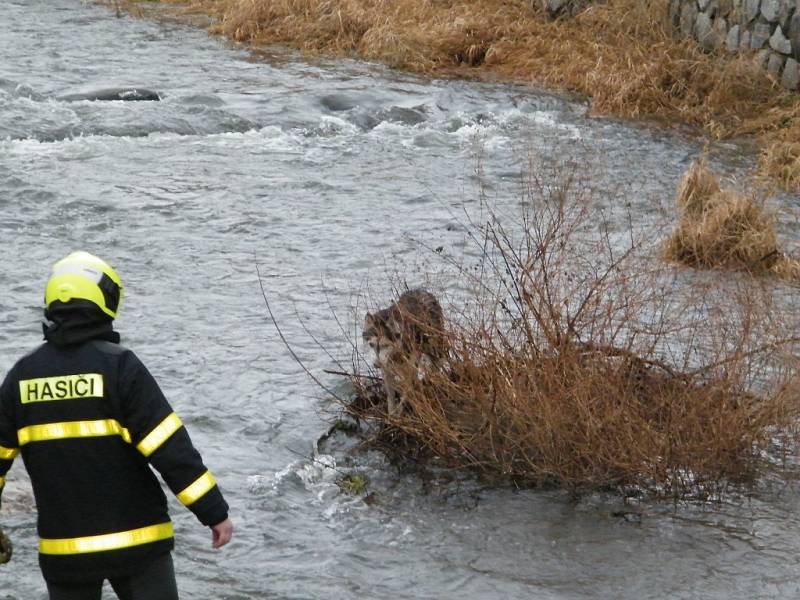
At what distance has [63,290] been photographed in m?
4.22

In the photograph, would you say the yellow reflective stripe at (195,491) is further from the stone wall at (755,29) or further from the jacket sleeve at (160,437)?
the stone wall at (755,29)

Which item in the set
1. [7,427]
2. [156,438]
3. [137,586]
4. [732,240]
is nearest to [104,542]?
[137,586]

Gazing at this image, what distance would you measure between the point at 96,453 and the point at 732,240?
7.97 meters

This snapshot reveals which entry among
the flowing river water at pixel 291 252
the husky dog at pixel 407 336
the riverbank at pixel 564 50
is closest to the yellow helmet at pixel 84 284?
the flowing river water at pixel 291 252

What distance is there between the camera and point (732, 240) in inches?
437

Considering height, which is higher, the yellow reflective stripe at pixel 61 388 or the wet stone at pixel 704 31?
the wet stone at pixel 704 31

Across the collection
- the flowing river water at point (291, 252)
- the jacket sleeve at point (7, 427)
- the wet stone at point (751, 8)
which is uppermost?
the wet stone at point (751, 8)

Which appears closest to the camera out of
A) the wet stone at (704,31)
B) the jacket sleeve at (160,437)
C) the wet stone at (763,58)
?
the jacket sleeve at (160,437)

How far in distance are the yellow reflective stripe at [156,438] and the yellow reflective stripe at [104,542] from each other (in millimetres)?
305

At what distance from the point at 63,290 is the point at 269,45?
15812 millimetres

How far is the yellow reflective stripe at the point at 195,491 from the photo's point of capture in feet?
14.0

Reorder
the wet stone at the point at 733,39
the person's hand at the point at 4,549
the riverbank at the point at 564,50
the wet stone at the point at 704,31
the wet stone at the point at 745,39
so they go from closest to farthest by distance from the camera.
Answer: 1. the person's hand at the point at 4,549
2. the riverbank at the point at 564,50
3. the wet stone at the point at 745,39
4. the wet stone at the point at 733,39
5. the wet stone at the point at 704,31

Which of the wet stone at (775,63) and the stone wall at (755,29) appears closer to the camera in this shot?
the stone wall at (755,29)

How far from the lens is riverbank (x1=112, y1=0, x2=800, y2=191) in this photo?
15.8 metres
